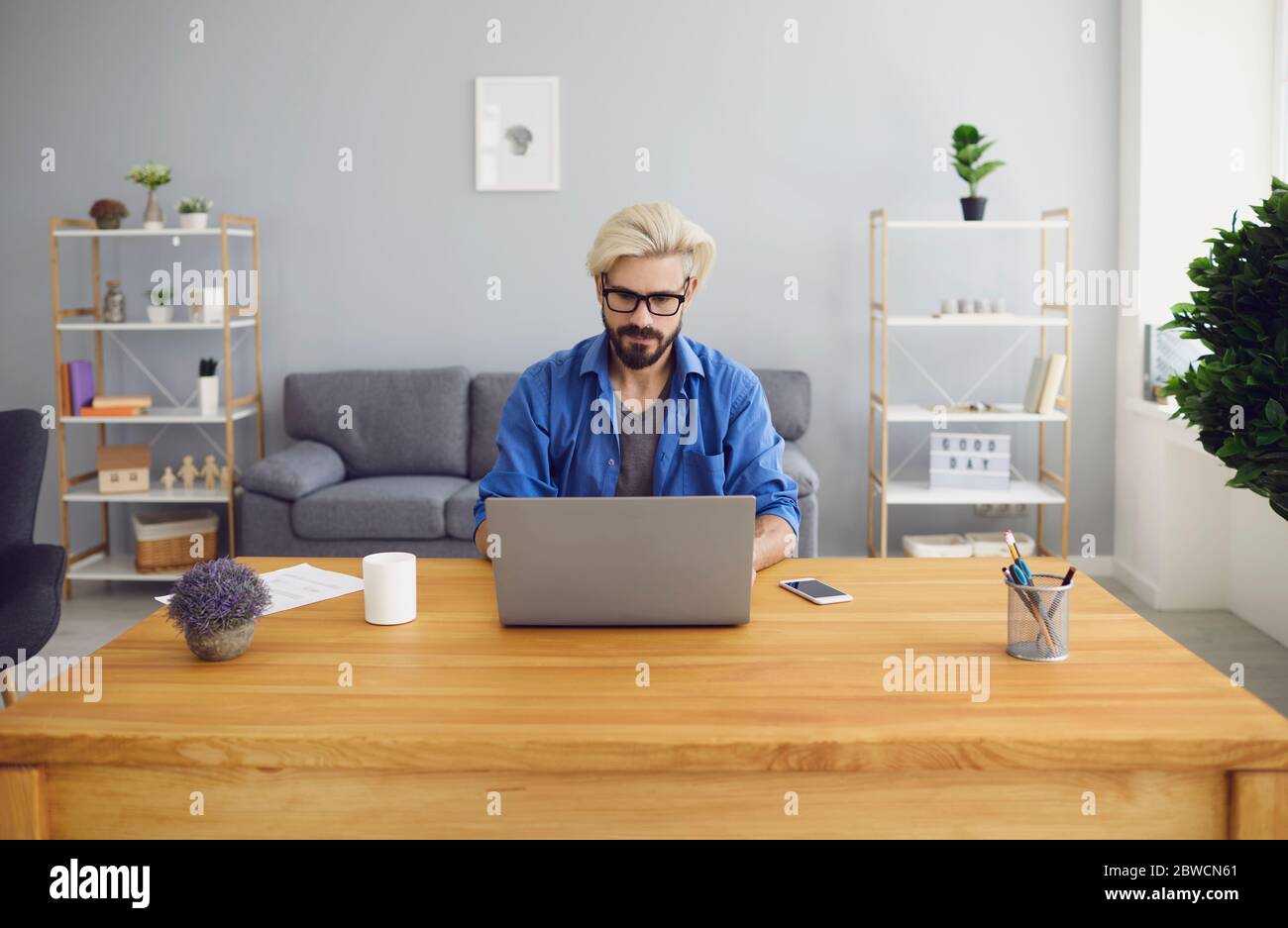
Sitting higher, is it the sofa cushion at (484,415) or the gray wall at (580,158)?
the gray wall at (580,158)

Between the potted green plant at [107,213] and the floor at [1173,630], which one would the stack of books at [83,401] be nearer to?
the potted green plant at [107,213]

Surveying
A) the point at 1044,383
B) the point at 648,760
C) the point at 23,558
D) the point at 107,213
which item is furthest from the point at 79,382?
the point at 648,760

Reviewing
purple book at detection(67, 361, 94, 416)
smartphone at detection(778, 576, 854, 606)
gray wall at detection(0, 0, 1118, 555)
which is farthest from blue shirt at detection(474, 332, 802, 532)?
purple book at detection(67, 361, 94, 416)

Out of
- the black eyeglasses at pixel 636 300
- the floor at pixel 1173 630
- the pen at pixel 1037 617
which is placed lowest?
the floor at pixel 1173 630

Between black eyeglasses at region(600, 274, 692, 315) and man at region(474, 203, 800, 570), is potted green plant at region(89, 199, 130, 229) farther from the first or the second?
black eyeglasses at region(600, 274, 692, 315)

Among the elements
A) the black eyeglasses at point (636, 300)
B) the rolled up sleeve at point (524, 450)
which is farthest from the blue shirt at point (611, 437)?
the black eyeglasses at point (636, 300)

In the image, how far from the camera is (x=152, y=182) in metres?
4.66

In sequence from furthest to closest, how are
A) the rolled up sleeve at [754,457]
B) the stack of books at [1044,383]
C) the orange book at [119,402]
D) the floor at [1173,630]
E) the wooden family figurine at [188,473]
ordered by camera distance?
the wooden family figurine at [188,473]
the orange book at [119,402]
the stack of books at [1044,383]
the floor at [1173,630]
the rolled up sleeve at [754,457]

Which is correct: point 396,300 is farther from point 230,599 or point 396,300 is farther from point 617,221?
point 230,599

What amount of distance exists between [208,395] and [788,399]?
2266mm

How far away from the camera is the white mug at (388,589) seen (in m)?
1.81

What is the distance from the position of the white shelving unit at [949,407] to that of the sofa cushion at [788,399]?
30 cm

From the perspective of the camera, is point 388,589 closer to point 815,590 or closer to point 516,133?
point 815,590
